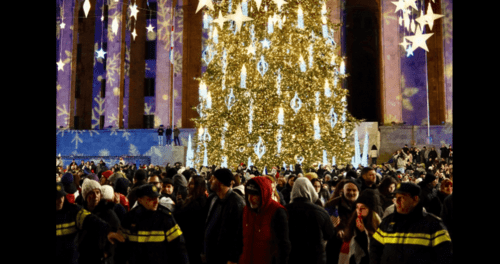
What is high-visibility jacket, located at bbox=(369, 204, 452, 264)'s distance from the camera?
3.97 m

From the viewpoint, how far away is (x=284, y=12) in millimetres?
19703

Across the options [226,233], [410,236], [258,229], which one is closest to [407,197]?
[410,236]

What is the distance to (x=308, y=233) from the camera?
5.46m

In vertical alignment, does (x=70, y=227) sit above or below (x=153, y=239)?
above

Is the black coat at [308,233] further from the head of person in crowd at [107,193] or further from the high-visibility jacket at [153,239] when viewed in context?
the head of person in crowd at [107,193]

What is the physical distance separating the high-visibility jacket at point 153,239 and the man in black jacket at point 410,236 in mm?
1839

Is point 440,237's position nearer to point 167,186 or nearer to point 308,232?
point 308,232

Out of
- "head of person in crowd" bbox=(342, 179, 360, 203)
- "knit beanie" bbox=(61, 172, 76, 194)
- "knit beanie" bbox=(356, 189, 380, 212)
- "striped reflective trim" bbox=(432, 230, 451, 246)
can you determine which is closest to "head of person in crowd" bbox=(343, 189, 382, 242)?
"knit beanie" bbox=(356, 189, 380, 212)

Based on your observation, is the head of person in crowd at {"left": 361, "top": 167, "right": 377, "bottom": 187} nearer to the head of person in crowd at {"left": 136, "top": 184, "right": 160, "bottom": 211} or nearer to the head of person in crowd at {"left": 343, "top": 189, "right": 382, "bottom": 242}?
the head of person in crowd at {"left": 343, "top": 189, "right": 382, "bottom": 242}

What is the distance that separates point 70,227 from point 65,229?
0.05m

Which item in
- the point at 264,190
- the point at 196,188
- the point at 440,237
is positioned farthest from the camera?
the point at 196,188
